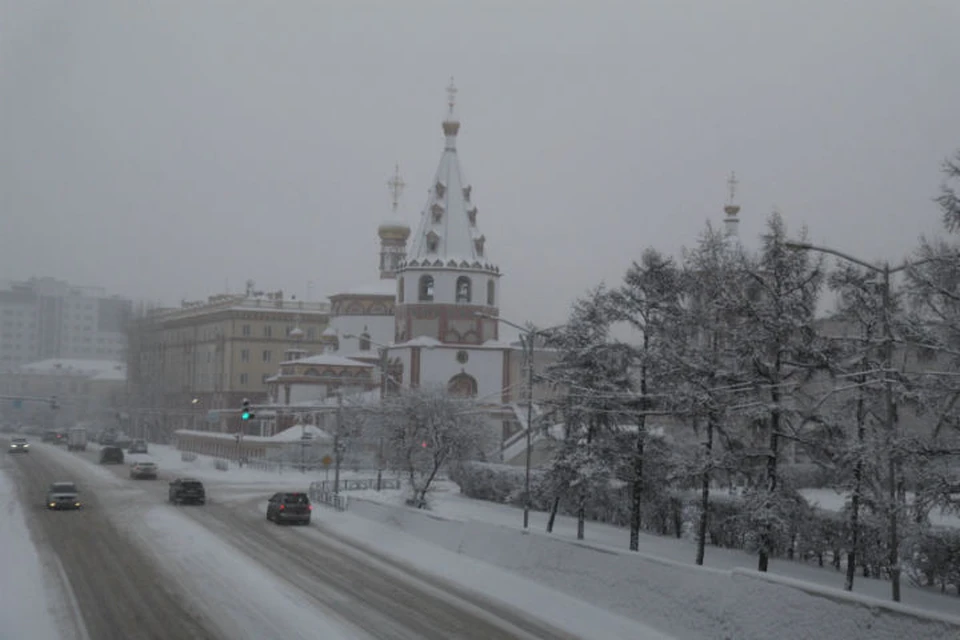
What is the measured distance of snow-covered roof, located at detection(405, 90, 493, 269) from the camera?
81.8 meters

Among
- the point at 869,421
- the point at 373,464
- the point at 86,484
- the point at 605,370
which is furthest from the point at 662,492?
the point at 373,464

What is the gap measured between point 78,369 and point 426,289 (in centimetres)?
11119

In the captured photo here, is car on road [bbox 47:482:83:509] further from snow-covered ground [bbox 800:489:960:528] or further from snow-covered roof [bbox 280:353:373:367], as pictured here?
snow-covered roof [bbox 280:353:373:367]

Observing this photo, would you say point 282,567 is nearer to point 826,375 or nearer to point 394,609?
point 394,609

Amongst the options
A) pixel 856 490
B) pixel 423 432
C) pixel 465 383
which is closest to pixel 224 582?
pixel 856 490

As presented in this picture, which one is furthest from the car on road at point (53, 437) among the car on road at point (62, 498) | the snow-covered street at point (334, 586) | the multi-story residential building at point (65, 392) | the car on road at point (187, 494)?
the snow-covered street at point (334, 586)

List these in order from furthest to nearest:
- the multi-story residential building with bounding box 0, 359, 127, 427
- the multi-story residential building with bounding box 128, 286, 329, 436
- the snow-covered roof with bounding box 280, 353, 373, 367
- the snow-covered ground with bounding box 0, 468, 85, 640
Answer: the multi-story residential building with bounding box 0, 359, 127, 427 < the multi-story residential building with bounding box 128, 286, 329, 436 < the snow-covered roof with bounding box 280, 353, 373, 367 < the snow-covered ground with bounding box 0, 468, 85, 640

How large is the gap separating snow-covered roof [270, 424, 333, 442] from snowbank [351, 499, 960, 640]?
47617mm

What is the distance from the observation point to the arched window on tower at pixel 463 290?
81562mm

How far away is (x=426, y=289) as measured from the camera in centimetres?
8181

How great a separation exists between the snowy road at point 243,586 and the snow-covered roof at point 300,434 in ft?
117

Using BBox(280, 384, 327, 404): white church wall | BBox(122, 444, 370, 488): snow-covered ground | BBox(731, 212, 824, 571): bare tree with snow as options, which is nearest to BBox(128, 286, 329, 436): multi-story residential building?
BBox(280, 384, 327, 404): white church wall

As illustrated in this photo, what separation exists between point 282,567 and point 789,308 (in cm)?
1368

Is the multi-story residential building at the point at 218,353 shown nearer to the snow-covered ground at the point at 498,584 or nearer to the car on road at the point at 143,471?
the car on road at the point at 143,471
